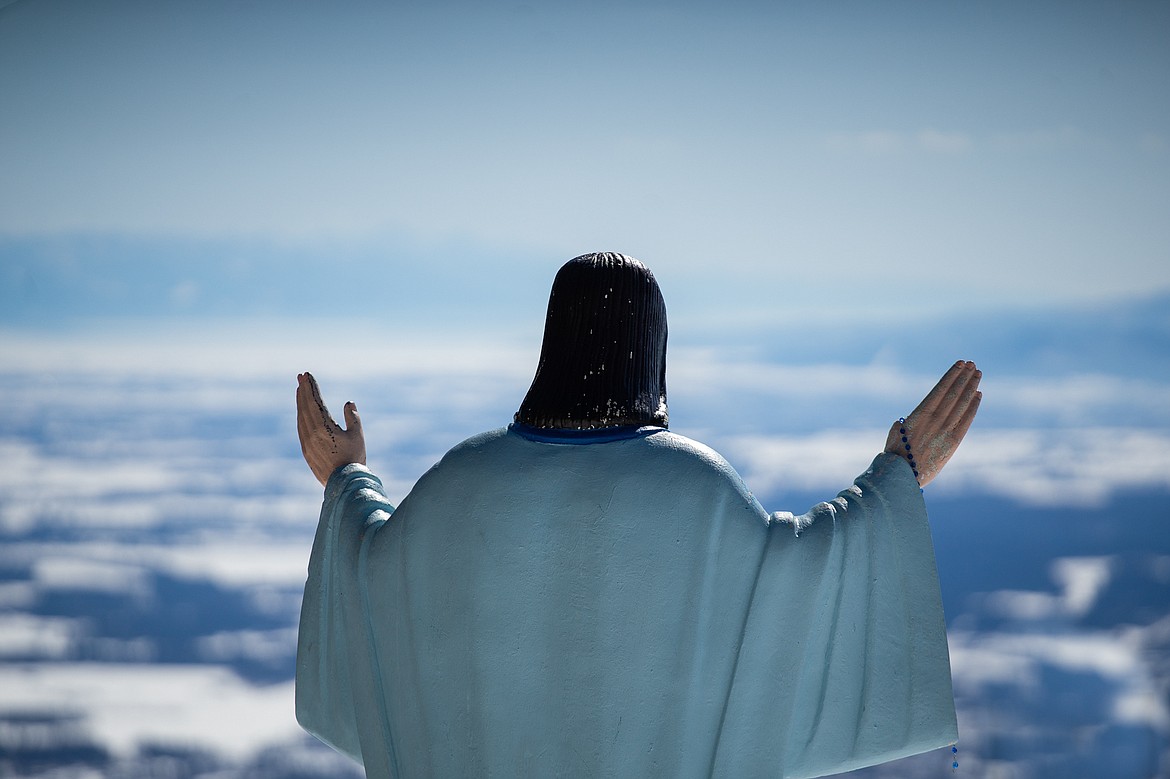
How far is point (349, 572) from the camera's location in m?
2.69

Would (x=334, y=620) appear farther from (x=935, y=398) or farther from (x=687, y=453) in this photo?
(x=935, y=398)

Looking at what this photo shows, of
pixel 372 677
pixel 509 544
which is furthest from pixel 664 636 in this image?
pixel 372 677

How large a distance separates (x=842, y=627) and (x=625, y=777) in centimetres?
49

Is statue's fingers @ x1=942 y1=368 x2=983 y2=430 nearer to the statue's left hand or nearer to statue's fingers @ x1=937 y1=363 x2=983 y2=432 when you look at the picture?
statue's fingers @ x1=937 y1=363 x2=983 y2=432

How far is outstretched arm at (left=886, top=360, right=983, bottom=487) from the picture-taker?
2.58m

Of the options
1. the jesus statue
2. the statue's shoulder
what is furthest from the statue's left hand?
the statue's shoulder

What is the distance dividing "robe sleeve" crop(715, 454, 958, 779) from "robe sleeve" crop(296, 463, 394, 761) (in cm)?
80

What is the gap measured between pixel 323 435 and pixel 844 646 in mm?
1210

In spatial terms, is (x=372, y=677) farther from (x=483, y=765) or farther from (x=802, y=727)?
(x=802, y=727)

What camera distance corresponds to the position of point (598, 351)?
8.27 ft

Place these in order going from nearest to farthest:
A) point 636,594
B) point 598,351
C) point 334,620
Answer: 1. point 636,594
2. point 598,351
3. point 334,620

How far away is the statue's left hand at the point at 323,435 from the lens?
9.56 feet

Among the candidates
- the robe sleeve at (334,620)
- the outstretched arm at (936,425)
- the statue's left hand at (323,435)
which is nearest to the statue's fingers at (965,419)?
the outstretched arm at (936,425)

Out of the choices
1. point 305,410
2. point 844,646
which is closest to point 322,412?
point 305,410
